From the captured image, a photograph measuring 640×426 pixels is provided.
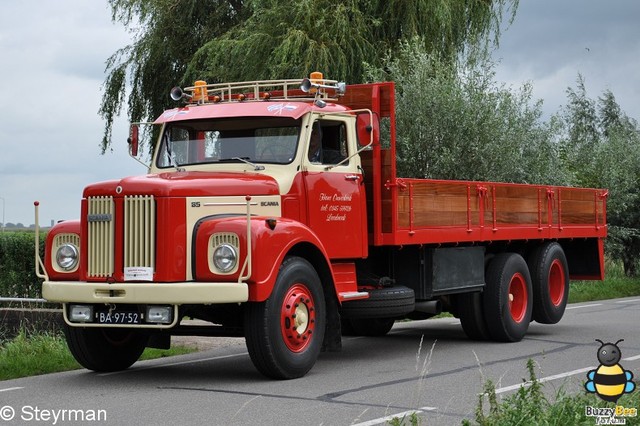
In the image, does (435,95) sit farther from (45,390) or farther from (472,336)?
(45,390)

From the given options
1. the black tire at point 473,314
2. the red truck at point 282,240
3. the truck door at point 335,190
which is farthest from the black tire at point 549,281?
the truck door at point 335,190

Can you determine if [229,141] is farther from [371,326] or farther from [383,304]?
[371,326]

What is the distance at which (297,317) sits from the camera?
10.8m

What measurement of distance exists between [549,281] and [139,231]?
754cm

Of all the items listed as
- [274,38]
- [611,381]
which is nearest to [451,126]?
[274,38]

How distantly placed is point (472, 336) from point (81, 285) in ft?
19.1

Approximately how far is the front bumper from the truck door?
1.85 metres

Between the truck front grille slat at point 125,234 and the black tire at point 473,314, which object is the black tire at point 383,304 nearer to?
the black tire at point 473,314

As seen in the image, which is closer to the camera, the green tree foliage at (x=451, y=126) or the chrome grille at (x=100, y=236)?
the chrome grille at (x=100, y=236)

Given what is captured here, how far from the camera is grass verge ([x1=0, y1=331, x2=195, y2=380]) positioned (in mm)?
11492

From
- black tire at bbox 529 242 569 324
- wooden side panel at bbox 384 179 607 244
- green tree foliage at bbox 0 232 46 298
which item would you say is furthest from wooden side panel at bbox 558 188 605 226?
green tree foliage at bbox 0 232 46 298

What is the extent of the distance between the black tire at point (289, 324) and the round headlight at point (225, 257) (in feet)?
1.53

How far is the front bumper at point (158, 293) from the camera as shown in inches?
393

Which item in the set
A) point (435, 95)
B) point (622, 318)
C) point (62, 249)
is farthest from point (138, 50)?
point (62, 249)
